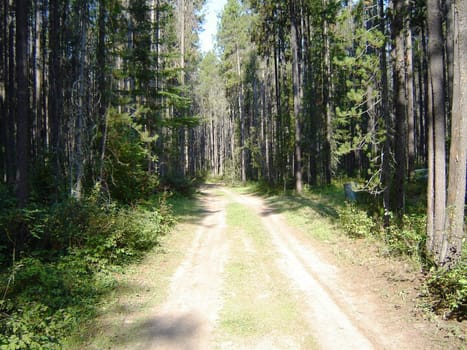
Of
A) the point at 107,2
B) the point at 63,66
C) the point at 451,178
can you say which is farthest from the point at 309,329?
the point at 63,66

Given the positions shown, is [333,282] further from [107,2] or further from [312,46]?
[312,46]

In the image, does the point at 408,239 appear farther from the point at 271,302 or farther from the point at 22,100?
the point at 22,100

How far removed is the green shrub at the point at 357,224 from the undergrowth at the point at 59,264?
Answer: 18.2 feet

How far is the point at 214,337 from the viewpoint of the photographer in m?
4.45

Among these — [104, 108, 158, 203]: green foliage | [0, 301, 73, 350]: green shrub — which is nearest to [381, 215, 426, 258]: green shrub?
[0, 301, 73, 350]: green shrub

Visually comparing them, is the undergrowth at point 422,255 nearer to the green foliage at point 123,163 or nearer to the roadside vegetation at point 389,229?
the roadside vegetation at point 389,229

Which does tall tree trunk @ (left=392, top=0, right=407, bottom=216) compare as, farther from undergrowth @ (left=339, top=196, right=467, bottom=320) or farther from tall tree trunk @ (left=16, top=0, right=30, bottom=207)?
tall tree trunk @ (left=16, top=0, right=30, bottom=207)

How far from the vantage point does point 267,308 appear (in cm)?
529

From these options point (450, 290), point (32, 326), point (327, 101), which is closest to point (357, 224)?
point (450, 290)

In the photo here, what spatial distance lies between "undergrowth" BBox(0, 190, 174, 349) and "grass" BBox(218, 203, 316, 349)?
2.18m

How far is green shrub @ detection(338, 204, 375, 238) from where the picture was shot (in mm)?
9180

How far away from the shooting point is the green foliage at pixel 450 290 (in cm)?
461

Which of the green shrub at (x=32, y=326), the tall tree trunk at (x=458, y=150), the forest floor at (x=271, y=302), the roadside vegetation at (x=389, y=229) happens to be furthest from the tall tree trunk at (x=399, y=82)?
the green shrub at (x=32, y=326)

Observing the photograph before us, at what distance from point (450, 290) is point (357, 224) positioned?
4.60 m
